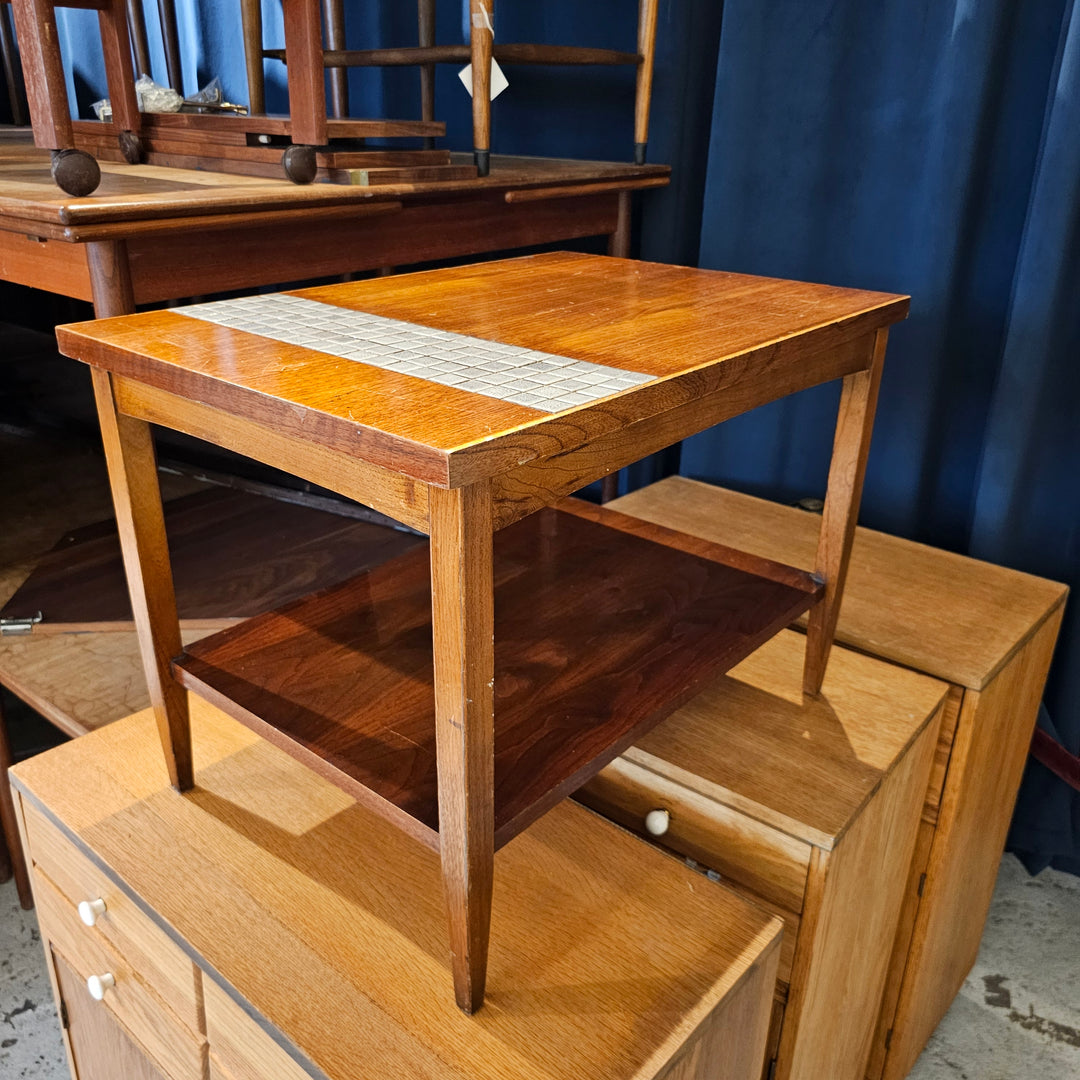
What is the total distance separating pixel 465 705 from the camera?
58 centimetres

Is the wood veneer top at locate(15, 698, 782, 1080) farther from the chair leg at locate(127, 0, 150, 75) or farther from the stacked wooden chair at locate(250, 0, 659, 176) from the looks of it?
the chair leg at locate(127, 0, 150, 75)

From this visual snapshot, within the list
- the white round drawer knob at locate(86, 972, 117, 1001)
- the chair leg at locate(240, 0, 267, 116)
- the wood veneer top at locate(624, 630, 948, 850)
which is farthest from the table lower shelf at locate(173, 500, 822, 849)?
the chair leg at locate(240, 0, 267, 116)

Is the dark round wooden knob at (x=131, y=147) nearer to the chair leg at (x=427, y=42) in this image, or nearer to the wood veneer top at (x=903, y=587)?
the chair leg at (x=427, y=42)

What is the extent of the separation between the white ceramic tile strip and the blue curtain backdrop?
0.87 meters

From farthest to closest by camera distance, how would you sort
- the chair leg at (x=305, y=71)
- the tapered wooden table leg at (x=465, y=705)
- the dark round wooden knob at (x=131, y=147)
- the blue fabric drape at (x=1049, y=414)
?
the dark round wooden knob at (x=131, y=147)
the blue fabric drape at (x=1049, y=414)
the chair leg at (x=305, y=71)
the tapered wooden table leg at (x=465, y=705)

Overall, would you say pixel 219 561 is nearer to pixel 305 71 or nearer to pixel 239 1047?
pixel 305 71

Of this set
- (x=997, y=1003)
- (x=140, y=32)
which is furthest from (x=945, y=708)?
(x=140, y=32)

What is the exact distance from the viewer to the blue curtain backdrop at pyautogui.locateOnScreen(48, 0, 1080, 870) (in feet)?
4.10

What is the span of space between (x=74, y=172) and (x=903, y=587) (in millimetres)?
1050

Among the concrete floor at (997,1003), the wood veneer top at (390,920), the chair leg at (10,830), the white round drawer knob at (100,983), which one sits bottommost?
the concrete floor at (997,1003)

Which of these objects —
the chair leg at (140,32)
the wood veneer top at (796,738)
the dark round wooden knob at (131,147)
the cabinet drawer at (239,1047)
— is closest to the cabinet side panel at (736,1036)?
the wood veneer top at (796,738)

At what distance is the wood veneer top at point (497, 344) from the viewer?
542mm

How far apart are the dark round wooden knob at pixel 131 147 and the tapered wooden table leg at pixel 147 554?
2.28 feet

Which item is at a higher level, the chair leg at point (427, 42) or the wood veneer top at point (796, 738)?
the chair leg at point (427, 42)
